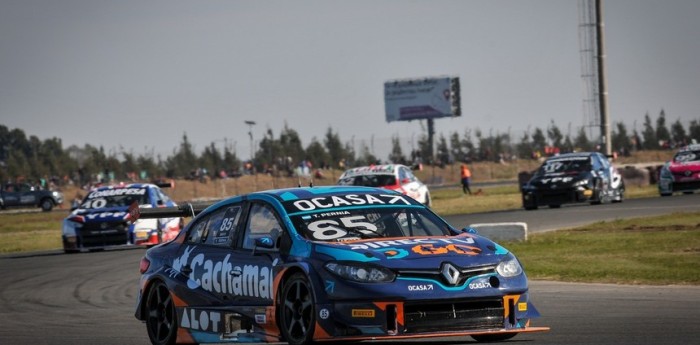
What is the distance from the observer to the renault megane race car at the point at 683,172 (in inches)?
1553

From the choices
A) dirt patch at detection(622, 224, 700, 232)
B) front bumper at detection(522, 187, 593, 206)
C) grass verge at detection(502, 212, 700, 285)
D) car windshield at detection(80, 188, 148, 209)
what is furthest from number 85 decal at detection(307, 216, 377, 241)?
front bumper at detection(522, 187, 593, 206)

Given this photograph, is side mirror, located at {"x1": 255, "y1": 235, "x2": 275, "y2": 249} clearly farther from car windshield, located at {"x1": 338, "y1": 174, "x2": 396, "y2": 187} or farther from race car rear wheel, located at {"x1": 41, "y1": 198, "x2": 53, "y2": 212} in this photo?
race car rear wheel, located at {"x1": 41, "y1": 198, "x2": 53, "y2": 212}

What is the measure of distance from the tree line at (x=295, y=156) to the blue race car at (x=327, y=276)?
70.9 m

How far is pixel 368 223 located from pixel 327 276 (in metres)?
1.19

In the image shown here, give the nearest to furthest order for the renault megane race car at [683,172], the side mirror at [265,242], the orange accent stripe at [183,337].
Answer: the side mirror at [265,242] < the orange accent stripe at [183,337] < the renault megane race car at [683,172]

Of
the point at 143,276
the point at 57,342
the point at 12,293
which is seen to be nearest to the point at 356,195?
the point at 143,276

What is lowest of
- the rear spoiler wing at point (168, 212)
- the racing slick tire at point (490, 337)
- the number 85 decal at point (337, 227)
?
the racing slick tire at point (490, 337)

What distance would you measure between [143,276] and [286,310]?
258cm

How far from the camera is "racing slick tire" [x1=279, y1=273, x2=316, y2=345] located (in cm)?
961

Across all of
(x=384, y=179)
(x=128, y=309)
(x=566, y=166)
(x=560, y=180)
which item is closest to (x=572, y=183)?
(x=560, y=180)

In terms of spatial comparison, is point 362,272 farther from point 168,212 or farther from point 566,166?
point 566,166

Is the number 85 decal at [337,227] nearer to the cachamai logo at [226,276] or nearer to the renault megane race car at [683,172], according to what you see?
the cachamai logo at [226,276]

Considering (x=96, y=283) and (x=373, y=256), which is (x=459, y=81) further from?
(x=373, y=256)

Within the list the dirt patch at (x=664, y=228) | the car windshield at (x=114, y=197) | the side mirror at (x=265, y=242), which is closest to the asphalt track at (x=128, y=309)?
the side mirror at (x=265, y=242)
